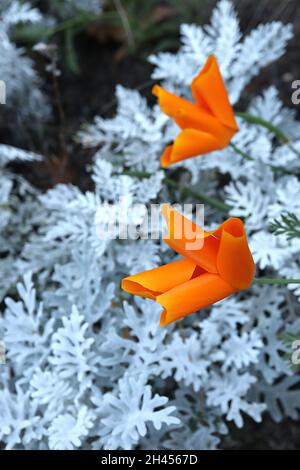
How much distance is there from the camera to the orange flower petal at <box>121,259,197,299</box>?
938 mm

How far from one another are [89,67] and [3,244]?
0.85 meters

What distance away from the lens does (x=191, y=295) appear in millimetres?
928

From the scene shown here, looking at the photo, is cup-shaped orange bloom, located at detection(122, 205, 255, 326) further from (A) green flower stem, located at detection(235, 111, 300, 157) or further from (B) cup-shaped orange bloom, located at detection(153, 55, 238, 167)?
(A) green flower stem, located at detection(235, 111, 300, 157)

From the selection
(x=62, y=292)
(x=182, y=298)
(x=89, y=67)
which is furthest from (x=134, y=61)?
(x=182, y=298)

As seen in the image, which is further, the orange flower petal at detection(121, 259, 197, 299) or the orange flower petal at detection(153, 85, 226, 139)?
the orange flower petal at detection(153, 85, 226, 139)

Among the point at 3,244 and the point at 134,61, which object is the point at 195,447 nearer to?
the point at 3,244

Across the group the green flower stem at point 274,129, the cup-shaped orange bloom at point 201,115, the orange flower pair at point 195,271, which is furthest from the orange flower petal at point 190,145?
the orange flower pair at point 195,271

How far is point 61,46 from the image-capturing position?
2.23m

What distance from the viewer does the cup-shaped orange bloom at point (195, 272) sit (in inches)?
35.9

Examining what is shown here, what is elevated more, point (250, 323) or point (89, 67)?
point (89, 67)

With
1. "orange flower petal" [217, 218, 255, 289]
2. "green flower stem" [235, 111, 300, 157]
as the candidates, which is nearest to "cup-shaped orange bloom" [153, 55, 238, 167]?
"green flower stem" [235, 111, 300, 157]
